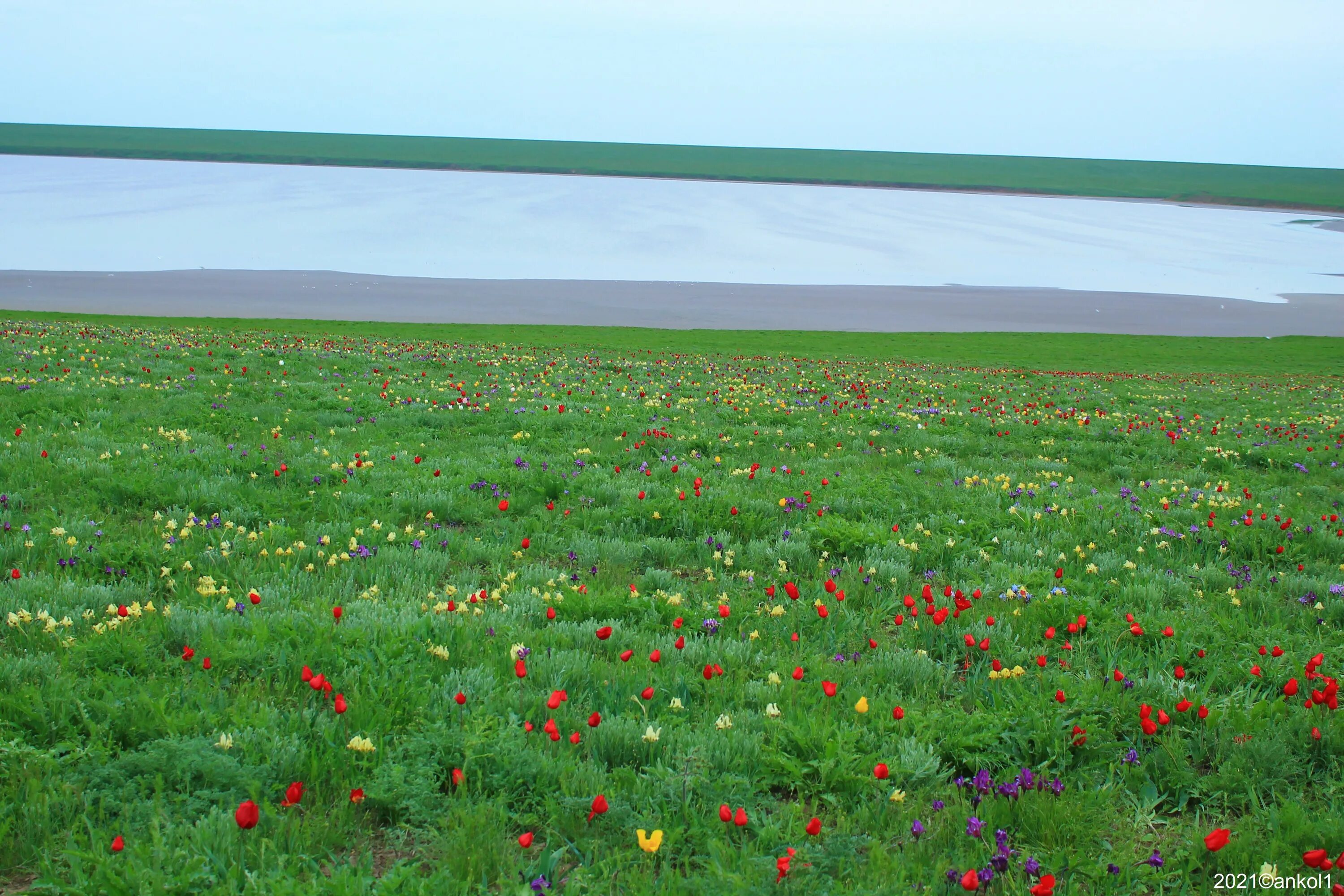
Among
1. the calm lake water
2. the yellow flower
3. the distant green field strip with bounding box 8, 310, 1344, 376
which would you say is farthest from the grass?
the calm lake water

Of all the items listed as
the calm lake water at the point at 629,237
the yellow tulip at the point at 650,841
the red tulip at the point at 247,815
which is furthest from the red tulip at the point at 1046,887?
the calm lake water at the point at 629,237

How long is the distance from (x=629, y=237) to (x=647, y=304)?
116 ft

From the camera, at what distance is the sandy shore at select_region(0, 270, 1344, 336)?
39.4m

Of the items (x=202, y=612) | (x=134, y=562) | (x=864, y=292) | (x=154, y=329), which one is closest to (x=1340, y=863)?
(x=202, y=612)

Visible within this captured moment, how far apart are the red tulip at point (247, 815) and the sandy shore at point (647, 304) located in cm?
3596

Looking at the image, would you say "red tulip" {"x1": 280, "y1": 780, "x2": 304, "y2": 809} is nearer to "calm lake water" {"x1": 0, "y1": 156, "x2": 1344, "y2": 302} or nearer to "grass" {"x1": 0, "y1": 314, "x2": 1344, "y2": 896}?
"grass" {"x1": 0, "y1": 314, "x2": 1344, "y2": 896}

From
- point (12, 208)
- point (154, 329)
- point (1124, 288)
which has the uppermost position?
point (12, 208)

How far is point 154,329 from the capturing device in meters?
24.1

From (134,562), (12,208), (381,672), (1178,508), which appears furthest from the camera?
(12,208)

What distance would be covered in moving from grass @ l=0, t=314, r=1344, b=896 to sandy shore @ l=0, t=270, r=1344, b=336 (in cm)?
2986

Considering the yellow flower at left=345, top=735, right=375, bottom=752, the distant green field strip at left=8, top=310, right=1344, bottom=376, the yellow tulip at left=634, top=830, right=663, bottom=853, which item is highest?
the distant green field strip at left=8, top=310, right=1344, bottom=376

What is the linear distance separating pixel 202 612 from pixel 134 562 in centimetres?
148

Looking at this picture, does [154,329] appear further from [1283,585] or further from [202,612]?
[1283,585]

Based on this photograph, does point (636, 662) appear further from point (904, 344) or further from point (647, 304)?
point (647, 304)
